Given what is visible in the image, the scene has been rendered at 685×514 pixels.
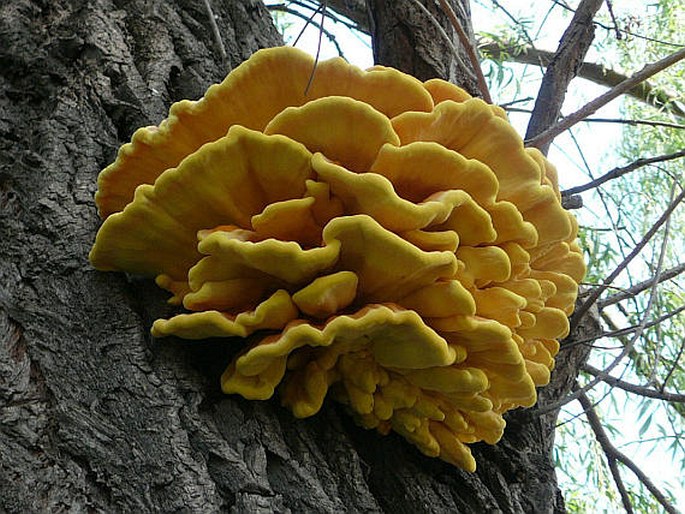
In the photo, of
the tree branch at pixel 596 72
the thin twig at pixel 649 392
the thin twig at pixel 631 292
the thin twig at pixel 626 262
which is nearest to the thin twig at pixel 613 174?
the thin twig at pixel 626 262

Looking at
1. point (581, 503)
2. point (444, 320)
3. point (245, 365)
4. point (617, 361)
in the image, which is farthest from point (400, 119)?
point (581, 503)

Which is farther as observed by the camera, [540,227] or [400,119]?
[540,227]

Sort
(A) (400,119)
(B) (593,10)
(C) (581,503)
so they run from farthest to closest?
(C) (581,503) → (B) (593,10) → (A) (400,119)

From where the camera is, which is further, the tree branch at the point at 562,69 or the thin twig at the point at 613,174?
the tree branch at the point at 562,69

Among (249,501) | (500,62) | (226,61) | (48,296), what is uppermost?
(500,62)

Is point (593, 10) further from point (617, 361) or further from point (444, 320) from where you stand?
point (444, 320)

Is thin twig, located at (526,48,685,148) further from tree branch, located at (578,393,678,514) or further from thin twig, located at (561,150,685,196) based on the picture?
tree branch, located at (578,393,678,514)

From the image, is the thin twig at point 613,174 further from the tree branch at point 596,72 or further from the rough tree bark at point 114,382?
the tree branch at point 596,72

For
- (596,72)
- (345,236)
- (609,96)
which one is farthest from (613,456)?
(596,72)
